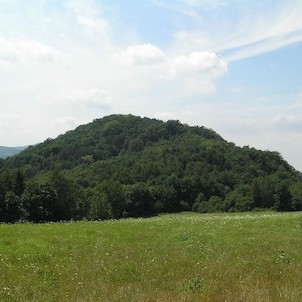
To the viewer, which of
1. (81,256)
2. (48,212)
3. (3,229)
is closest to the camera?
(81,256)

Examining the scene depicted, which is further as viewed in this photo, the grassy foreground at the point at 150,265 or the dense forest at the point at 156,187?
the dense forest at the point at 156,187

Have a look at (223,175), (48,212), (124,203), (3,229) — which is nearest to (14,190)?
(48,212)

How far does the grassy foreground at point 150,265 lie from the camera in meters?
9.41

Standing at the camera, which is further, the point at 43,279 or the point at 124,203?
the point at 124,203

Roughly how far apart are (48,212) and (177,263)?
249 feet

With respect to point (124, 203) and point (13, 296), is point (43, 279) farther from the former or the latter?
point (124, 203)

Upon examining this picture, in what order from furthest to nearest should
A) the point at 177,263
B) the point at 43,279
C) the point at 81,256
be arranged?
the point at 81,256
the point at 177,263
the point at 43,279

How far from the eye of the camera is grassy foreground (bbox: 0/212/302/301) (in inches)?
370

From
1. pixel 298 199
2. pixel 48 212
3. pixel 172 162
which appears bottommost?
pixel 48 212

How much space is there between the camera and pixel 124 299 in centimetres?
895

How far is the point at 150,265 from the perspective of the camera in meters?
12.8

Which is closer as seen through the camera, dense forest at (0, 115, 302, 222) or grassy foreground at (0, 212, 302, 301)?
grassy foreground at (0, 212, 302, 301)

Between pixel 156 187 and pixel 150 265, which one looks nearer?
pixel 150 265

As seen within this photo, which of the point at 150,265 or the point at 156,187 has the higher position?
the point at 156,187
